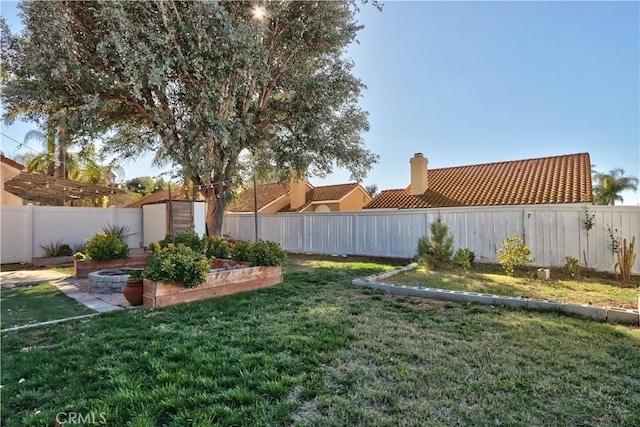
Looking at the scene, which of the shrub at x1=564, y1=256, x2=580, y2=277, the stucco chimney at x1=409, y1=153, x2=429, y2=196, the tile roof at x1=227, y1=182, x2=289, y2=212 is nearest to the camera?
the shrub at x1=564, y1=256, x2=580, y2=277

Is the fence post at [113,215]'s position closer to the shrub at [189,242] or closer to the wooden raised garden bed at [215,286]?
the shrub at [189,242]

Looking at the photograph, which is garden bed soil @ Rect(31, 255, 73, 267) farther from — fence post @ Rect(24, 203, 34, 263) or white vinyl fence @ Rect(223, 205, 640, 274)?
white vinyl fence @ Rect(223, 205, 640, 274)

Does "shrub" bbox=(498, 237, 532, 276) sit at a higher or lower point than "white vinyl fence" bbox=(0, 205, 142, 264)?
lower

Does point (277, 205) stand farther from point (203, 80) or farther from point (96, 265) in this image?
point (96, 265)

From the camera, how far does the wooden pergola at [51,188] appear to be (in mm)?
11195

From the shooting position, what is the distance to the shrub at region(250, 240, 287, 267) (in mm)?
6758

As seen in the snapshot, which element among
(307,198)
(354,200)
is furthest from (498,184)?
(307,198)

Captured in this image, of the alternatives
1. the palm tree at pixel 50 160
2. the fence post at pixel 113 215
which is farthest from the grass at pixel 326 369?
the palm tree at pixel 50 160

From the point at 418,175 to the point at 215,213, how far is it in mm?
8495

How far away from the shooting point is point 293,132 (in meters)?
11.8

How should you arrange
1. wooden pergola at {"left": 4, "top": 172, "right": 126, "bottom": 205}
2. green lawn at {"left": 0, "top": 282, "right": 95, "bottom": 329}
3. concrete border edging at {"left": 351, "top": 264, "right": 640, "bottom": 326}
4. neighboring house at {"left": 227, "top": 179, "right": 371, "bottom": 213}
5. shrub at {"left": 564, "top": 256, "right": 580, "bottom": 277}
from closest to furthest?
concrete border edging at {"left": 351, "top": 264, "right": 640, "bottom": 326}
green lawn at {"left": 0, "top": 282, "right": 95, "bottom": 329}
shrub at {"left": 564, "top": 256, "right": 580, "bottom": 277}
wooden pergola at {"left": 4, "top": 172, "right": 126, "bottom": 205}
neighboring house at {"left": 227, "top": 179, "right": 371, "bottom": 213}

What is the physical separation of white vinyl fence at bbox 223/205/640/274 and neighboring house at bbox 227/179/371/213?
25.5 feet

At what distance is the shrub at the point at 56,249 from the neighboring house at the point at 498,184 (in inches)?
469

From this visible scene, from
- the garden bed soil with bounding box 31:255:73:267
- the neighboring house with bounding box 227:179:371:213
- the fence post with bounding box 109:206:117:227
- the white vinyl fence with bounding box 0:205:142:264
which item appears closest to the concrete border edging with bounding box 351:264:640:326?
the garden bed soil with bounding box 31:255:73:267
